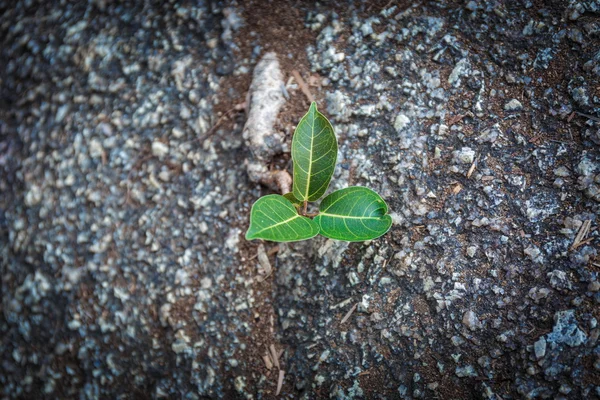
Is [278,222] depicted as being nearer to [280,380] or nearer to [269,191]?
[269,191]

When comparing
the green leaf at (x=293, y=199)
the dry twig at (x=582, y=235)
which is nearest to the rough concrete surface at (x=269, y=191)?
the dry twig at (x=582, y=235)

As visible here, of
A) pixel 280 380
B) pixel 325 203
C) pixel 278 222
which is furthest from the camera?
pixel 280 380

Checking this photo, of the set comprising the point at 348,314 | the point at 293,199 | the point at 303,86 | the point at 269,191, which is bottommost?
the point at 348,314

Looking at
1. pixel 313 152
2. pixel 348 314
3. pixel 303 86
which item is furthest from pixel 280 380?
pixel 303 86

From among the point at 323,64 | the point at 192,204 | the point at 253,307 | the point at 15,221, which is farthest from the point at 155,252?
the point at 323,64

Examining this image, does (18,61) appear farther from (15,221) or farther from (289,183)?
(289,183)

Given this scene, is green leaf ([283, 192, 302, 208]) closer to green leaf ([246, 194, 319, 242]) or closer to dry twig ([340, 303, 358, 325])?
green leaf ([246, 194, 319, 242])

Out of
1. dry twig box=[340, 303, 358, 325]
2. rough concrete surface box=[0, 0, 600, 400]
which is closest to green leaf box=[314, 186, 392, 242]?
rough concrete surface box=[0, 0, 600, 400]
